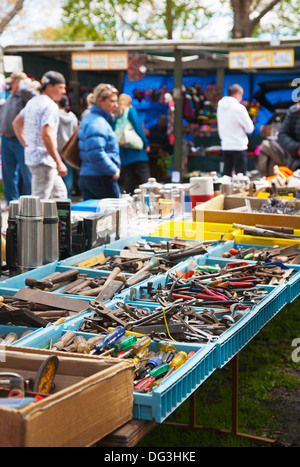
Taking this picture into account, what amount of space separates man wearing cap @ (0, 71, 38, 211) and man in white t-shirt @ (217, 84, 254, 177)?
101 inches

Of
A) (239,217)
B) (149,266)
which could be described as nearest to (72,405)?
(149,266)

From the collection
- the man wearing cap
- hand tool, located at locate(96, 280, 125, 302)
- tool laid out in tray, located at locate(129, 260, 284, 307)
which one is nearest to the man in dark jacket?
the man wearing cap

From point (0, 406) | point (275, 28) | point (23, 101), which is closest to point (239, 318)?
point (0, 406)

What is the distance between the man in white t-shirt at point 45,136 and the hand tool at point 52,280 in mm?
3344

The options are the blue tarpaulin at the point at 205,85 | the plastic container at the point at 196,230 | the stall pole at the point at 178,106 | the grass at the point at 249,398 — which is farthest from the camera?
the blue tarpaulin at the point at 205,85

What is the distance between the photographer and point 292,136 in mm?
7625

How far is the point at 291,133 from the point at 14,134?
383 cm

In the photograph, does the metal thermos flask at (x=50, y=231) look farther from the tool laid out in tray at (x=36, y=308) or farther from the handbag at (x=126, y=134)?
the handbag at (x=126, y=134)

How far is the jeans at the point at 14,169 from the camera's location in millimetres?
9023

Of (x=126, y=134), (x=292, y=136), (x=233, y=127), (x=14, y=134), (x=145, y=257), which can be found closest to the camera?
(x=145, y=257)

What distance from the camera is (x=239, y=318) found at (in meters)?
2.76

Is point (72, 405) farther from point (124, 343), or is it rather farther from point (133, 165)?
point (133, 165)

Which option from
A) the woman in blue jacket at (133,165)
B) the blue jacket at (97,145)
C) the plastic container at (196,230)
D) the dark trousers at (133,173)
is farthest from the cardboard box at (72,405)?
the dark trousers at (133,173)

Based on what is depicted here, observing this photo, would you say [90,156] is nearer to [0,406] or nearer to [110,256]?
[110,256]
